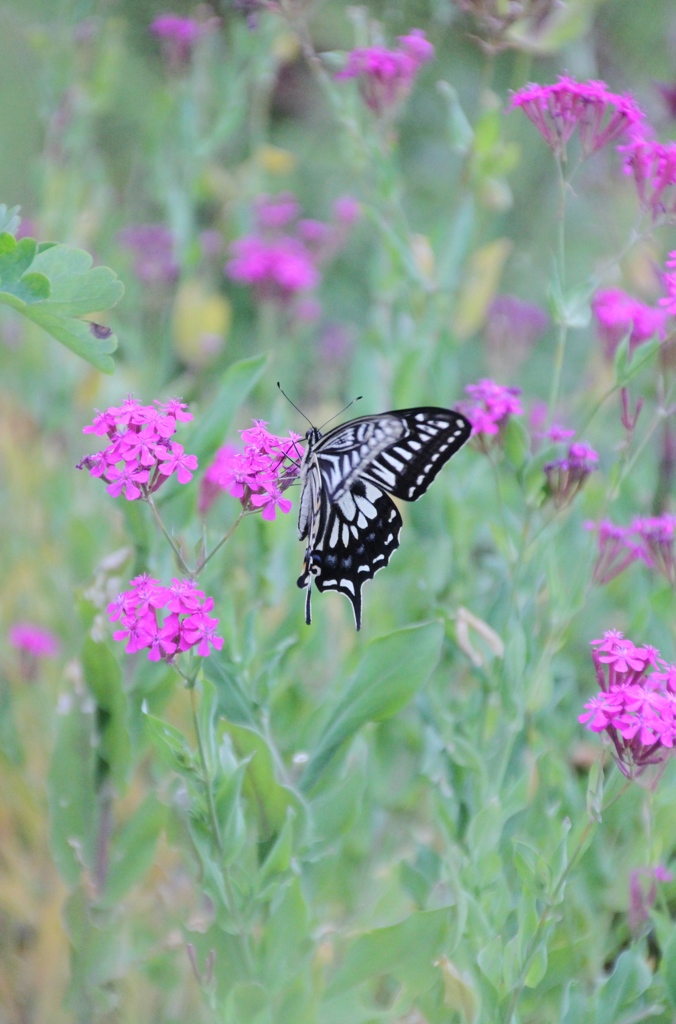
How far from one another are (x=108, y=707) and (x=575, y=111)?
3.27ft

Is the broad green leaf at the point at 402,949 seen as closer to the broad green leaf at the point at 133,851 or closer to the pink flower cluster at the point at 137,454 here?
the broad green leaf at the point at 133,851

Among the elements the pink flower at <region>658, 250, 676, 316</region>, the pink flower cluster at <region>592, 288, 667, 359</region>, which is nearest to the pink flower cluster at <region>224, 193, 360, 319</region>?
the pink flower cluster at <region>592, 288, 667, 359</region>

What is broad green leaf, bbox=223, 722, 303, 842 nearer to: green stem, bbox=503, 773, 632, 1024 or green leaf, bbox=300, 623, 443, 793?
green leaf, bbox=300, 623, 443, 793

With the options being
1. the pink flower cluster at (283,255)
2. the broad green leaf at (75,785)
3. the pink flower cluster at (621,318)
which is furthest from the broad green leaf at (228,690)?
the pink flower cluster at (283,255)

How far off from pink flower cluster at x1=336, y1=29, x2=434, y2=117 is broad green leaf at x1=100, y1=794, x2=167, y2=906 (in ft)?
3.79

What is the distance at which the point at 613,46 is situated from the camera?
15.5 ft

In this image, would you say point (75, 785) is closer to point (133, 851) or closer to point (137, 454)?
point (133, 851)

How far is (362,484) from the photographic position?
4.47ft

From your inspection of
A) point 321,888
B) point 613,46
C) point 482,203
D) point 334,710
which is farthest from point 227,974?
point 613,46

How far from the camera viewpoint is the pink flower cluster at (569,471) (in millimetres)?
1227

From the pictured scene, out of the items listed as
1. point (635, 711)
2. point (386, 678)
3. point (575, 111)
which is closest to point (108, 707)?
point (386, 678)

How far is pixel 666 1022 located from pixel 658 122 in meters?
2.01

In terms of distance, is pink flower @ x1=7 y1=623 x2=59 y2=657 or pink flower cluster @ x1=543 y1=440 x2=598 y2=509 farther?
pink flower @ x1=7 y1=623 x2=59 y2=657

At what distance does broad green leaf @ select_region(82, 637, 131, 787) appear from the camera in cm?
126
